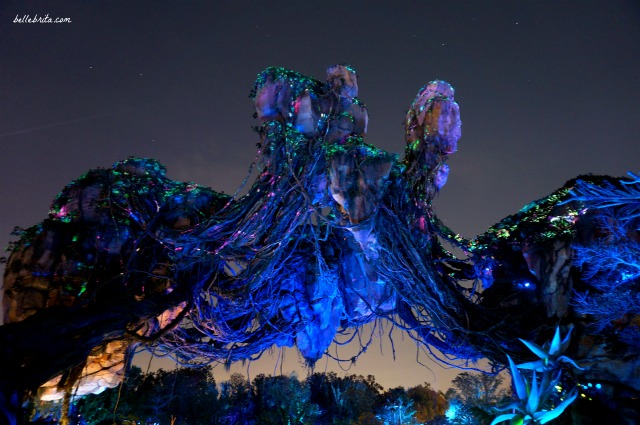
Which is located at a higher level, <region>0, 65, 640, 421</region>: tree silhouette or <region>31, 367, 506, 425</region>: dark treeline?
<region>0, 65, 640, 421</region>: tree silhouette

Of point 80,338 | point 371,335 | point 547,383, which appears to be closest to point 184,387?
point 371,335

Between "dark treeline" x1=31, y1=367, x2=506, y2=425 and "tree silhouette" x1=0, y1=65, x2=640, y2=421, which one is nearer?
"tree silhouette" x1=0, y1=65, x2=640, y2=421

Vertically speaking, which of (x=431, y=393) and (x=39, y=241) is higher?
(x=39, y=241)

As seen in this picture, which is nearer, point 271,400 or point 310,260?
point 310,260

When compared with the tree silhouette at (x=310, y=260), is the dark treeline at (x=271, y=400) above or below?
below

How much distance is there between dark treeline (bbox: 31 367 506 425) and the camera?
20.1m

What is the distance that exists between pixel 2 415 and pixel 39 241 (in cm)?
308

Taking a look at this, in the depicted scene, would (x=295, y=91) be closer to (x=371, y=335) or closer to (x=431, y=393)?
(x=371, y=335)

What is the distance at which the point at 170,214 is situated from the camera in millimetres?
7359

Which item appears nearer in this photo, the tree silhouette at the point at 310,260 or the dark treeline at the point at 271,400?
the tree silhouette at the point at 310,260

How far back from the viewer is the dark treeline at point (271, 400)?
65.8ft

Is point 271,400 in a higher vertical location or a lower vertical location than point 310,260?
lower

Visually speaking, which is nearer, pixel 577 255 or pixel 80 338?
pixel 80 338

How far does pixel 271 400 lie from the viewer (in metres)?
23.8
